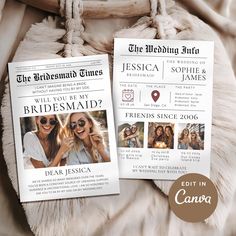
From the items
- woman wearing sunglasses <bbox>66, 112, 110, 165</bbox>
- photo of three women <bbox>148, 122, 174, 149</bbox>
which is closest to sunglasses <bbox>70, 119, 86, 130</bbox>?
woman wearing sunglasses <bbox>66, 112, 110, 165</bbox>

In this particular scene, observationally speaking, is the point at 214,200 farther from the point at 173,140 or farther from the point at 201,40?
the point at 201,40

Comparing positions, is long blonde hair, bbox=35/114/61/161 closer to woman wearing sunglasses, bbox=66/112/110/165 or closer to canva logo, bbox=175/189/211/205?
woman wearing sunglasses, bbox=66/112/110/165

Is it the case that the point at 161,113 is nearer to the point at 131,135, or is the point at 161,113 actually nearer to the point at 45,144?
the point at 131,135

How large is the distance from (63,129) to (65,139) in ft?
0.05

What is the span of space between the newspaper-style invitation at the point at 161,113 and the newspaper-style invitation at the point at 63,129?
25 millimetres

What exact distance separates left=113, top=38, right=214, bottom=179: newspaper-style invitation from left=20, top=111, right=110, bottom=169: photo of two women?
30 mm

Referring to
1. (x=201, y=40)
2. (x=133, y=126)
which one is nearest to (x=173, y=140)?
(x=133, y=126)

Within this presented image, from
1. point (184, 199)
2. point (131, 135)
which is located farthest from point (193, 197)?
point (131, 135)

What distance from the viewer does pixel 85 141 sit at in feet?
2.18

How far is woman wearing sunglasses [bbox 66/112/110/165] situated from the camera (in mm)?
661

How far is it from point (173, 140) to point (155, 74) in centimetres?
11

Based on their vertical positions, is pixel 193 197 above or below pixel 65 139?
below

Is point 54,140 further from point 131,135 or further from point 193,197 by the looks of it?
point 193,197

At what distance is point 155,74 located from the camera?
2.21ft
